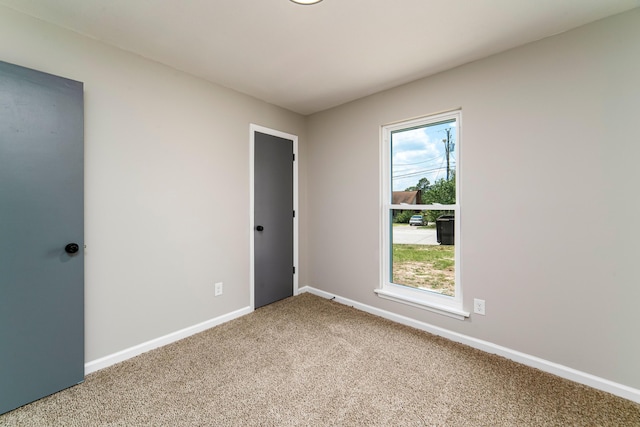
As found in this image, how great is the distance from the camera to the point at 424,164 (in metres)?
2.65

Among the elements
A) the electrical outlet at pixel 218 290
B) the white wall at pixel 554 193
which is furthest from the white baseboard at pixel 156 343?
the white wall at pixel 554 193

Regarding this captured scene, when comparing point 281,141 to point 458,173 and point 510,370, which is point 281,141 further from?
point 510,370

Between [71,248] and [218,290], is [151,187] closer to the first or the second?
[71,248]

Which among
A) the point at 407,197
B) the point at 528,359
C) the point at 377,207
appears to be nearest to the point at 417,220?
the point at 407,197

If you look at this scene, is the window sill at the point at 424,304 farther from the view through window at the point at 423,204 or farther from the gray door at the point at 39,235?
the gray door at the point at 39,235

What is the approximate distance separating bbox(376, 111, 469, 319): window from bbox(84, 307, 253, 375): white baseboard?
1.64 metres

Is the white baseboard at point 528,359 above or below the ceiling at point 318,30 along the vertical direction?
below

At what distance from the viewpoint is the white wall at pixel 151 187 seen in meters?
1.91

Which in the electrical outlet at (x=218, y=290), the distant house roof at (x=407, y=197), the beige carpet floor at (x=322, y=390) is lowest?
the beige carpet floor at (x=322, y=390)

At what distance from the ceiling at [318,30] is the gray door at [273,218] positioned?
0.91 m

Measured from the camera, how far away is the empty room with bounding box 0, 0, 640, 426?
1613mm

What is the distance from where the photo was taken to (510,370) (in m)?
1.93

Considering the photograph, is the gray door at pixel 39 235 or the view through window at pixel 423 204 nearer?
the gray door at pixel 39 235

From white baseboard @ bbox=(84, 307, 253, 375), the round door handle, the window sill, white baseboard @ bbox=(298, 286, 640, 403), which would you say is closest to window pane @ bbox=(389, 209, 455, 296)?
the window sill
